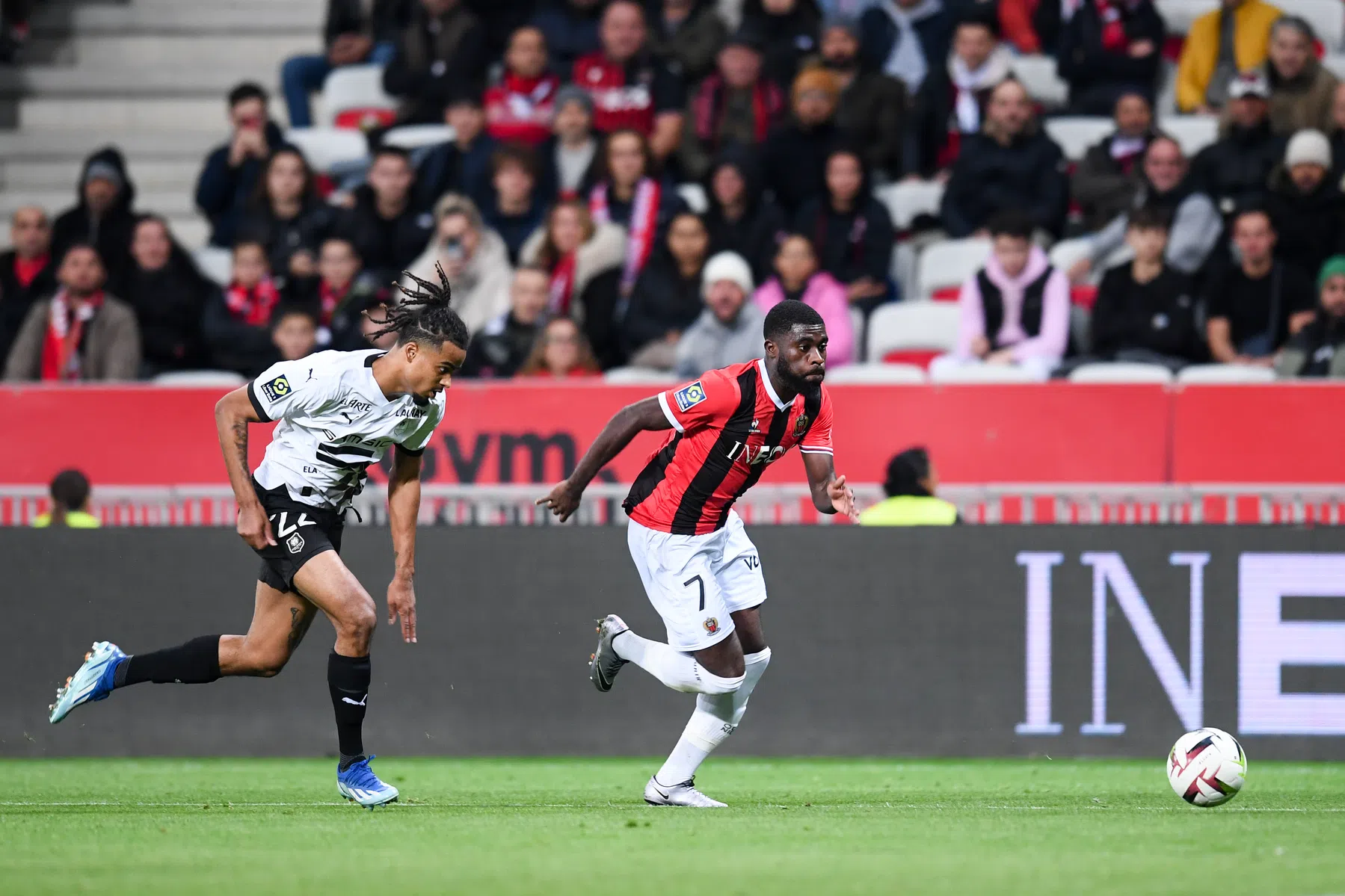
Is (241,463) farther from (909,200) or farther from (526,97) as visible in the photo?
(526,97)

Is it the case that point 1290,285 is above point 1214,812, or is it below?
above

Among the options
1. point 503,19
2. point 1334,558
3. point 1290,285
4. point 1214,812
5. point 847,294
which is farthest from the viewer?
point 503,19

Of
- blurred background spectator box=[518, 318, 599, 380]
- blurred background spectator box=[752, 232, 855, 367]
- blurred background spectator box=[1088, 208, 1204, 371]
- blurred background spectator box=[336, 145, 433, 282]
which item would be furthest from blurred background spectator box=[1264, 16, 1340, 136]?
blurred background spectator box=[336, 145, 433, 282]

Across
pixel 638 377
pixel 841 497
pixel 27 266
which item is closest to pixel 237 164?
pixel 27 266

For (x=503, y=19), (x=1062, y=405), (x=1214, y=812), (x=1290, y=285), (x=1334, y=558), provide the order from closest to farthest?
(x=1214, y=812) → (x=1334, y=558) → (x=1062, y=405) → (x=1290, y=285) → (x=503, y=19)

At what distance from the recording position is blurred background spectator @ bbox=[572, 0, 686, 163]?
632 inches

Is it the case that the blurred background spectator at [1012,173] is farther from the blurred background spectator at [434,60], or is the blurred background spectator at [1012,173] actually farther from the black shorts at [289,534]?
the black shorts at [289,534]

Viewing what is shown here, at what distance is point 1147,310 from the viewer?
13422 millimetres

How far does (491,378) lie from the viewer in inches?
542

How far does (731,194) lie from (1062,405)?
3.53 metres

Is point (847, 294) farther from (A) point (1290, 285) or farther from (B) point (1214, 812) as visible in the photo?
(B) point (1214, 812)

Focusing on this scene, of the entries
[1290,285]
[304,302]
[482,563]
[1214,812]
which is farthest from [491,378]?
[1214,812]

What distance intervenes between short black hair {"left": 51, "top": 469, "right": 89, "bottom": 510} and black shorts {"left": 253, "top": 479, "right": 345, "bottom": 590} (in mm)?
3785

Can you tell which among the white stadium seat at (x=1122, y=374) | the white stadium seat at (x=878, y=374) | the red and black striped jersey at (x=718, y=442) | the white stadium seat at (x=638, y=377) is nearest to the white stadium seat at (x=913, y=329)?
the white stadium seat at (x=878, y=374)
